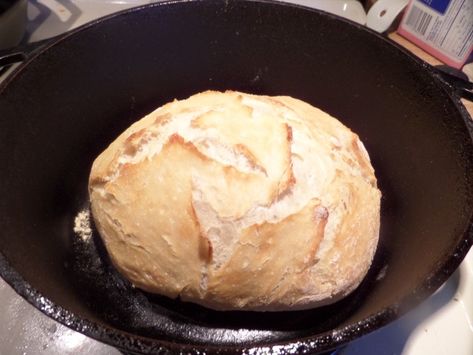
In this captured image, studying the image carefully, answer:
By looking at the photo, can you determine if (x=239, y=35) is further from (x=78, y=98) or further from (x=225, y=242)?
(x=225, y=242)

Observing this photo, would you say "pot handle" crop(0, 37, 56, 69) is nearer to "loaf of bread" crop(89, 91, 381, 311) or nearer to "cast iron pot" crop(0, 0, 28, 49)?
"loaf of bread" crop(89, 91, 381, 311)

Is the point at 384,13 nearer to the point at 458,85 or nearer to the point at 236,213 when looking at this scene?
the point at 458,85

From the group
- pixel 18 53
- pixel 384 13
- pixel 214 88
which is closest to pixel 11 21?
pixel 18 53

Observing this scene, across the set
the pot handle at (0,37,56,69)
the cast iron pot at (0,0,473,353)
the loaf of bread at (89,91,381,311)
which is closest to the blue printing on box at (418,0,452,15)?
the cast iron pot at (0,0,473,353)

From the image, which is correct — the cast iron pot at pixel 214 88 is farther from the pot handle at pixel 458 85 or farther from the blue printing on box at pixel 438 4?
the blue printing on box at pixel 438 4

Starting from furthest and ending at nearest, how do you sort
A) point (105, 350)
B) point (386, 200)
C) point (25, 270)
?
point (386, 200)
point (105, 350)
point (25, 270)

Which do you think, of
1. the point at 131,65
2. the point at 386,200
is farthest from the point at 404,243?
the point at 131,65
